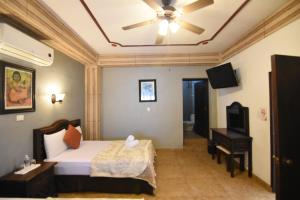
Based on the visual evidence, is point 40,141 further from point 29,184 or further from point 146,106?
point 146,106

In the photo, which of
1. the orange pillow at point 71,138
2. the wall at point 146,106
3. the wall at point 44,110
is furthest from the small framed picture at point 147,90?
the orange pillow at point 71,138

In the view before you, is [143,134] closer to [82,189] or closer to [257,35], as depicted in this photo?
[82,189]

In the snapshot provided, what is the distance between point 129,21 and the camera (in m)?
3.04

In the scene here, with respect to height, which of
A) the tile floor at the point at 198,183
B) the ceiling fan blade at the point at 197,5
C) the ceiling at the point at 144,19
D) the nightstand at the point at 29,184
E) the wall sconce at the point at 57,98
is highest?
the ceiling at the point at 144,19

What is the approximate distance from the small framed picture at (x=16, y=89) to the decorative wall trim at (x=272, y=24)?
150 inches

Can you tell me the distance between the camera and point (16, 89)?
2668 millimetres

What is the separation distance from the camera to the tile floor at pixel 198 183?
295 cm

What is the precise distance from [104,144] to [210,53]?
11.7 feet

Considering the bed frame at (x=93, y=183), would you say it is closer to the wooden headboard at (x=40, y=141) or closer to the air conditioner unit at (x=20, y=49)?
the wooden headboard at (x=40, y=141)

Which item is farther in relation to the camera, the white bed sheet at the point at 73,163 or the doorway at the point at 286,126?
the white bed sheet at the point at 73,163

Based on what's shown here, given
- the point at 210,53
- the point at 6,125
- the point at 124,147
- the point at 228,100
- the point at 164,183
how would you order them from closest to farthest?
the point at 6,125
the point at 164,183
the point at 124,147
the point at 228,100
the point at 210,53

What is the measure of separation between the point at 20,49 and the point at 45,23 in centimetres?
52

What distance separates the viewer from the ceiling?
2535 mm

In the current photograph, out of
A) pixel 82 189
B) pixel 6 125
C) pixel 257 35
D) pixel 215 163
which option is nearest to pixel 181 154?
pixel 215 163
